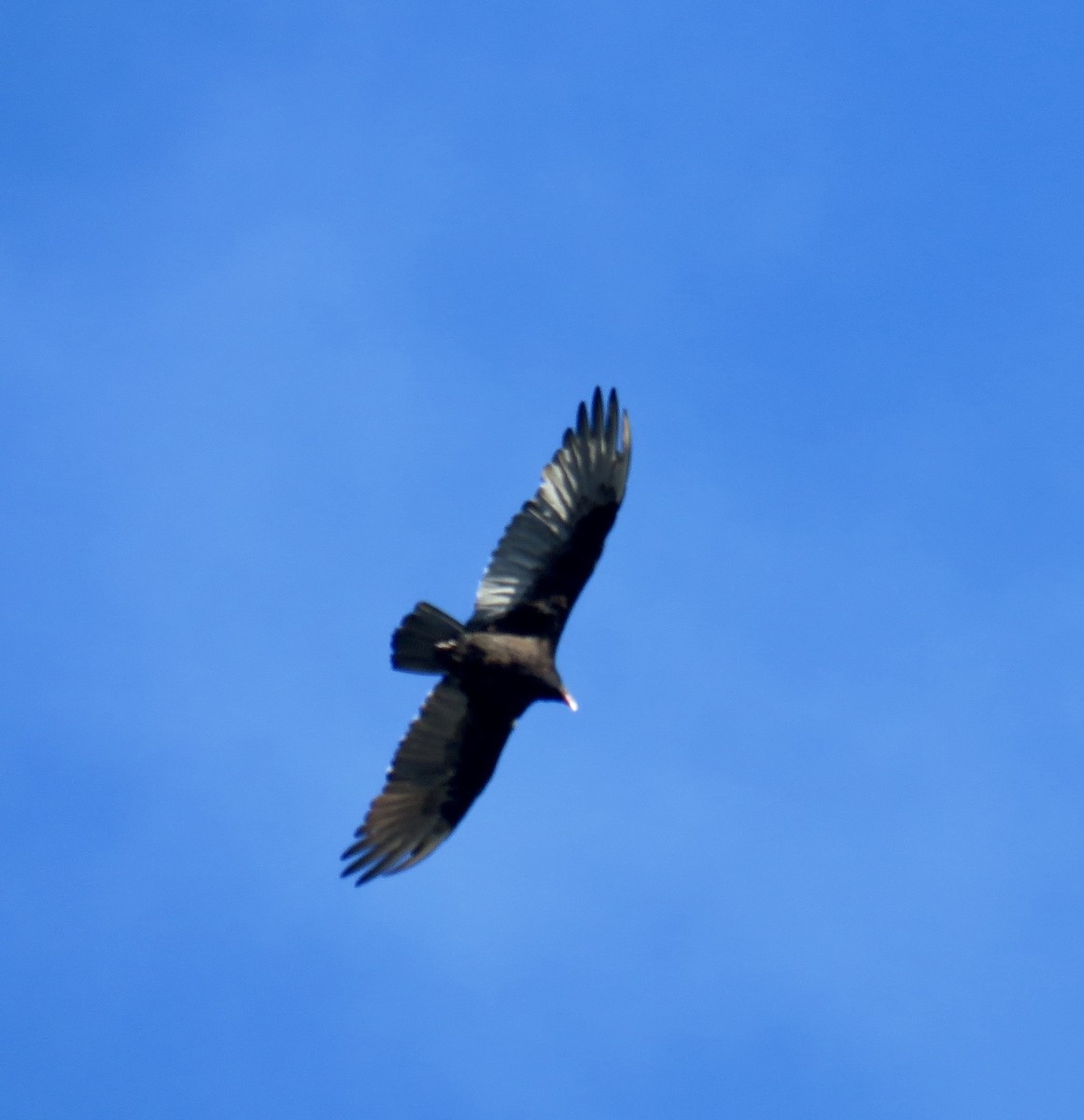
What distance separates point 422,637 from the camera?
1259 cm

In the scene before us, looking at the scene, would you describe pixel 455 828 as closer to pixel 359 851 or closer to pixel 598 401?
pixel 359 851

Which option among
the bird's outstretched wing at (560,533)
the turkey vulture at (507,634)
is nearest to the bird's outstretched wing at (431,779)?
the turkey vulture at (507,634)

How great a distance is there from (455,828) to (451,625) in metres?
1.91

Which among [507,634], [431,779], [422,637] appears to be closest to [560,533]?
[507,634]

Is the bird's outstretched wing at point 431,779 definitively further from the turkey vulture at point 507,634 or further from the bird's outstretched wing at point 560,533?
the bird's outstretched wing at point 560,533

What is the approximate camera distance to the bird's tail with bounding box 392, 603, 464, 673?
1250cm

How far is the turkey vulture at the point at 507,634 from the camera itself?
12.7 m

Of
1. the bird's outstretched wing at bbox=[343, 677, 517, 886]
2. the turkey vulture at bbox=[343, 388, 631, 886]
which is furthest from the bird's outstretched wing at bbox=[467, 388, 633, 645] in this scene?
the bird's outstretched wing at bbox=[343, 677, 517, 886]

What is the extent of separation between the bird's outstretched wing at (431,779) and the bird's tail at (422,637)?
48 cm

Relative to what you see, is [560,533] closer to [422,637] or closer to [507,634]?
[507,634]

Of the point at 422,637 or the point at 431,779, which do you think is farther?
the point at 431,779

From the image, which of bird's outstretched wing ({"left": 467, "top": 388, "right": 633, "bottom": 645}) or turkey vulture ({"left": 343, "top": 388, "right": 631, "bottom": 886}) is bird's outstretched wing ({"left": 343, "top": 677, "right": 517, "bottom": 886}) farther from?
bird's outstretched wing ({"left": 467, "top": 388, "right": 633, "bottom": 645})

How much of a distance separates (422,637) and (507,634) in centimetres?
Answer: 73

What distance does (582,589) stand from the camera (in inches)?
512
